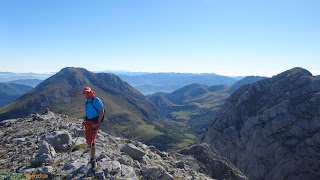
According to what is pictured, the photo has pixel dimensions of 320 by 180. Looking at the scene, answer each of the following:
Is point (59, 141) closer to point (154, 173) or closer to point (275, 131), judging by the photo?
point (154, 173)

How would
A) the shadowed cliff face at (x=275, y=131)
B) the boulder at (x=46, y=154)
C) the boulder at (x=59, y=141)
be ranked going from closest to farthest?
the boulder at (x=46, y=154), the boulder at (x=59, y=141), the shadowed cliff face at (x=275, y=131)

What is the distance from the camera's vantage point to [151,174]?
18375 millimetres

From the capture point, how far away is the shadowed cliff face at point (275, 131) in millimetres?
83000

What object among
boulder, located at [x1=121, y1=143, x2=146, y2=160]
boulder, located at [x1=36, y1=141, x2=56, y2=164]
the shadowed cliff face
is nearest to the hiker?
boulder, located at [x1=36, y1=141, x2=56, y2=164]

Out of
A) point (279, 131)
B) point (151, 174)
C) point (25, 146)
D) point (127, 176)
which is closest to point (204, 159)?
point (151, 174)

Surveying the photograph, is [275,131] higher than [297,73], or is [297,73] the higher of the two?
[297,73]

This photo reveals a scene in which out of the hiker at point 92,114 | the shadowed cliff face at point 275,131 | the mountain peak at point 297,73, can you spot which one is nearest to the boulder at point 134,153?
the hiker at point 92,114

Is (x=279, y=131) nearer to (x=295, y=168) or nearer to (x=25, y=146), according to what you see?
(x=295, y=168)

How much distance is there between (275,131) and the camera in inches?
3772

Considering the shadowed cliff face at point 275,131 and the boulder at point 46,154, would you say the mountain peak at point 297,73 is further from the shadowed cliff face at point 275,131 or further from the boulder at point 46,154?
the boulder at point 46,154

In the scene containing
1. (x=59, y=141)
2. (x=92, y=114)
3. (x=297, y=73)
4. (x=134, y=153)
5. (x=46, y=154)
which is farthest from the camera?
(x=297, y=73)

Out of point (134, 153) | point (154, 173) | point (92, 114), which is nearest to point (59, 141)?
point (92, 114)

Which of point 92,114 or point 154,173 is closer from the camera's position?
point 92,114

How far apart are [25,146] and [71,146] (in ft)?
18.7
